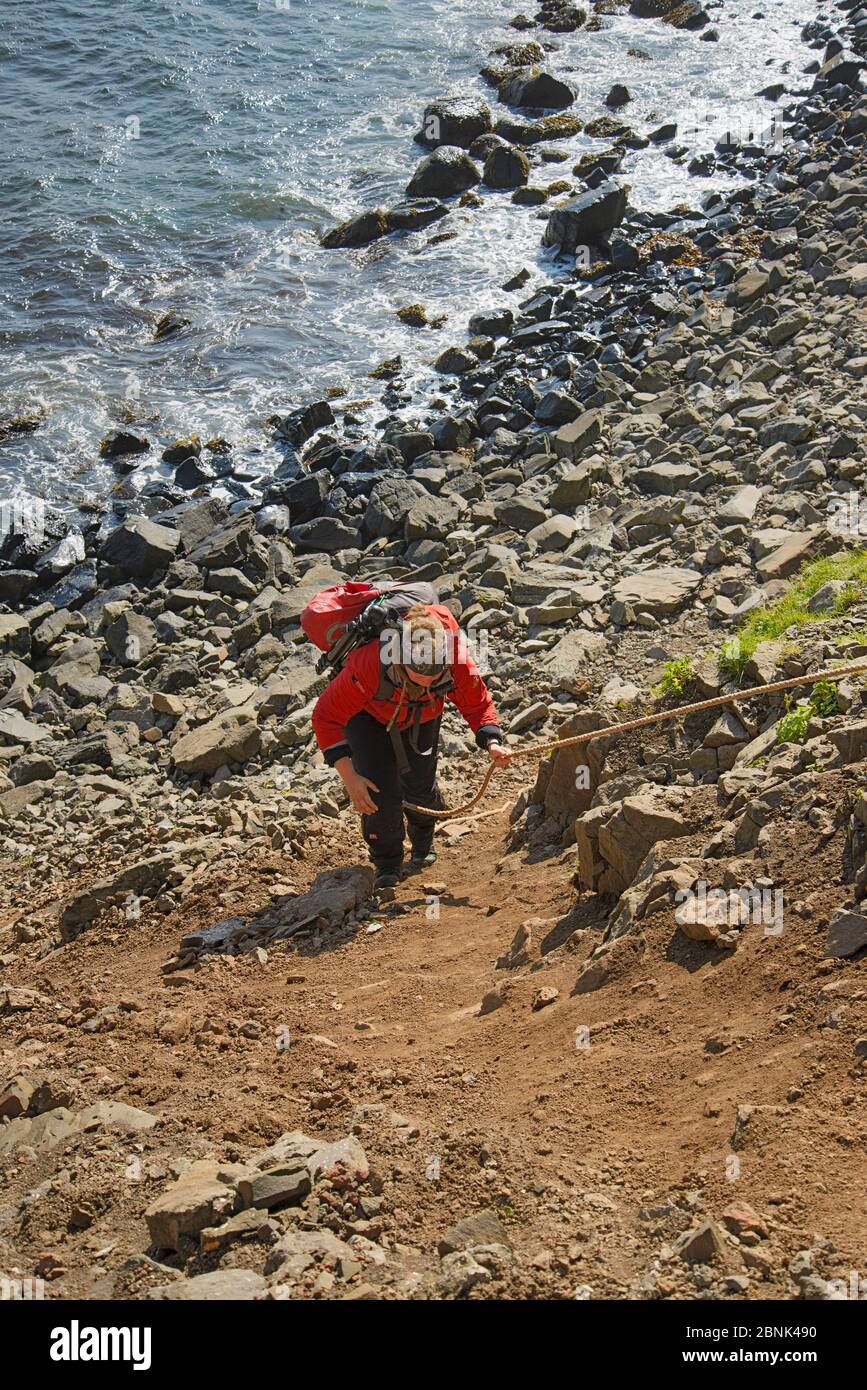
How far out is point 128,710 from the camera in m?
10.8

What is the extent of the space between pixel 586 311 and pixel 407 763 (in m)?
12.6

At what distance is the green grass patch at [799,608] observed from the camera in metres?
7.08

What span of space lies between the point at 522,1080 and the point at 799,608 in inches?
163

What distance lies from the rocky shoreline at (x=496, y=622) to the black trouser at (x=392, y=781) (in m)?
0.31

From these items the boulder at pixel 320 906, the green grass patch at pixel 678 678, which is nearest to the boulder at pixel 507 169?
the green grass patch at pixel 678 678

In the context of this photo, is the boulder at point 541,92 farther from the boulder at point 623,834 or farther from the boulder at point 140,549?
the boulder at point 623,834

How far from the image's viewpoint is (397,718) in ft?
22.9

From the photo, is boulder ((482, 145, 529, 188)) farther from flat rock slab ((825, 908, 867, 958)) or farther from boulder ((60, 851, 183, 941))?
flat rock slab ((825, 908, 867, 958))

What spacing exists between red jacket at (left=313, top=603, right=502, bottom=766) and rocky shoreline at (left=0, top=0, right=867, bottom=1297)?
0.61 m

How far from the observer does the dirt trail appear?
4012 mm

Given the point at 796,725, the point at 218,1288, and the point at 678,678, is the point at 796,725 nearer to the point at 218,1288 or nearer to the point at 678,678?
Result: the point at 678,678

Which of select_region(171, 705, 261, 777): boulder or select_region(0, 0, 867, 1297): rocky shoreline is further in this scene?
select_region(171, 705, 261, 777): boulder

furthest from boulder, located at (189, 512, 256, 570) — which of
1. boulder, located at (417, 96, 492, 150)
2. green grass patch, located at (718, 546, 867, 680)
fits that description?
boulder, located at (417, 96, 492, 150)
